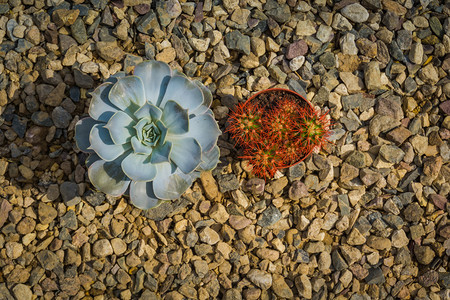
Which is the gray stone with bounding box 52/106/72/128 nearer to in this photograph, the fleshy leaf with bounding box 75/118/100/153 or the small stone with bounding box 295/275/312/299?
the fleshy leaf with bounding box 75/118/100/153

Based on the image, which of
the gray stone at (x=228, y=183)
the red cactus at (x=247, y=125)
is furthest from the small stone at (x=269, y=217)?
the red cactus at (x=247, y=125)

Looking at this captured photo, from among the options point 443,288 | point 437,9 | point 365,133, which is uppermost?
point 437,9

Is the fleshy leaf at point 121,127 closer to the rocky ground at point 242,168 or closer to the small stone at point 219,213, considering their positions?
the rocky ground at point 242,168

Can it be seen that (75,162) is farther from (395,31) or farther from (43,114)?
(395,31)

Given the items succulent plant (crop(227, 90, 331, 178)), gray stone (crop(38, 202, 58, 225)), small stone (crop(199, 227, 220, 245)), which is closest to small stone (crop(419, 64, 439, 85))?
succulent plant (crop(227, 90, 331, 178))

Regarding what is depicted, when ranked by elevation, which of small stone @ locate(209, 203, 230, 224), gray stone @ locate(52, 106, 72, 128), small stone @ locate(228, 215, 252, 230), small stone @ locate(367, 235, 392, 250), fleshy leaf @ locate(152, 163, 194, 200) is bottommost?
small stone @ locate(367, 235, 392, 250)

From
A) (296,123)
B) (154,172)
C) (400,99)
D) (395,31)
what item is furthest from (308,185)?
(395,31)

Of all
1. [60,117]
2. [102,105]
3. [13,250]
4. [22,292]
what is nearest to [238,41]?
[102,105]
